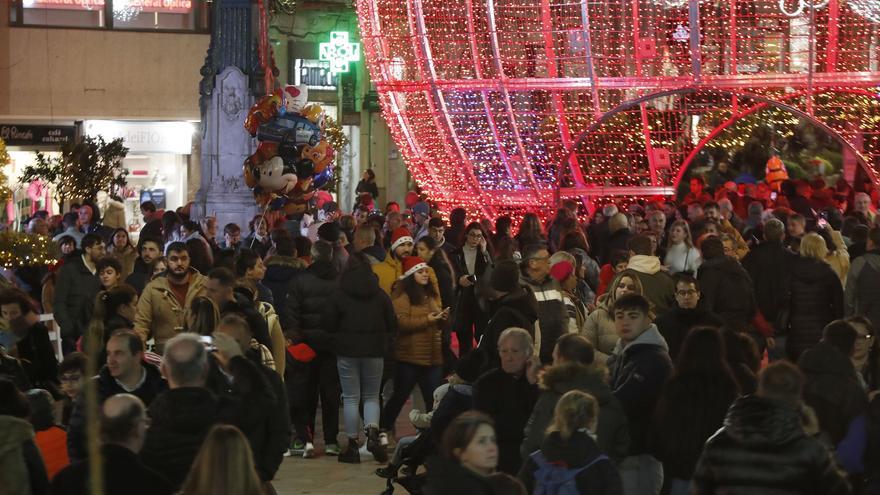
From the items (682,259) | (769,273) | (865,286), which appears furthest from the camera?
(682,259)

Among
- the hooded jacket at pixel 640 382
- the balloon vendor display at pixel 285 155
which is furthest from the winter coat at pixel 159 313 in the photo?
the balloon vendor display at pixel 285 155

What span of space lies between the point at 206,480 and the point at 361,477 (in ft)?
19.0

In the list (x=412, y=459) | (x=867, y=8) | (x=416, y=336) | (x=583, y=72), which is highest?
(x=867, y=8)

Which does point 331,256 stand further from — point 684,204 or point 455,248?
point 684,204

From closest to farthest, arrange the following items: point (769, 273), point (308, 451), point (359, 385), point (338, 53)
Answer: point (359, 385), point (308, 451), point (769, 273), point (338, 53)

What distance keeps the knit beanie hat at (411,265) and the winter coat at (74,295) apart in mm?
2318

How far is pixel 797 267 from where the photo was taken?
12.9 m

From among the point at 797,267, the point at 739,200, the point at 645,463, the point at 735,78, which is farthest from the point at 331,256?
the point at 739,200

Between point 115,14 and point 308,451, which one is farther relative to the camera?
point 115,14

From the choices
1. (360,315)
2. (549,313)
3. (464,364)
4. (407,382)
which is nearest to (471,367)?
(464,364)

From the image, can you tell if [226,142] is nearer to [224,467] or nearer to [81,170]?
[81,170]

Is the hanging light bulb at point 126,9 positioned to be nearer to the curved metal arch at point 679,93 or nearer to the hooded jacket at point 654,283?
the curved metal arch at point 679,93

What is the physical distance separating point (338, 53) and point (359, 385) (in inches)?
1182

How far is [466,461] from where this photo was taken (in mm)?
6766
